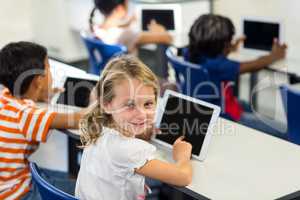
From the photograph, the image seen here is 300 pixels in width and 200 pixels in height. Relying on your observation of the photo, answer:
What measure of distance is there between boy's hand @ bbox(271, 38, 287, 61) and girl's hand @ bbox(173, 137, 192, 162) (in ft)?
5.46

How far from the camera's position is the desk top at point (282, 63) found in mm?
3826

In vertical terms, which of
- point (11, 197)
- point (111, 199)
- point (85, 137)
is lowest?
point (11, 197)

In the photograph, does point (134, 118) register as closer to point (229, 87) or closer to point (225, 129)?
point (225, 129)

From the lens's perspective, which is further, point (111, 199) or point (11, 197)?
point (11, 197)

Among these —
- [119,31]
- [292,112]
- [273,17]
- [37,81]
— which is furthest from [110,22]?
[292,112]

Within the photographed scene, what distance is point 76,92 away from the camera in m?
2.93

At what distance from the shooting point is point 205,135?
2.32 meters

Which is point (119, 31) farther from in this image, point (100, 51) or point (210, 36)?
point (210, 36)

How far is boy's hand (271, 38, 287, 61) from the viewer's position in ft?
12.6

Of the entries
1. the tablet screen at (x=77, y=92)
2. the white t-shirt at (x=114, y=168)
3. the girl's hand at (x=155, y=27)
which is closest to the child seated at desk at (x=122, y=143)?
the white t-shirt at (x=114, y=168)

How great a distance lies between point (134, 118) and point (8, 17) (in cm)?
389

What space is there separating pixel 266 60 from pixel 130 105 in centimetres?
188

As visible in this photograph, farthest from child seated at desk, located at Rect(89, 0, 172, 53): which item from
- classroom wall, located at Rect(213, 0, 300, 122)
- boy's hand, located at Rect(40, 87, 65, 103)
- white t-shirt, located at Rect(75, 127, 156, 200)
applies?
white t-shirt, located at Rect(75, 127, 156, 200)

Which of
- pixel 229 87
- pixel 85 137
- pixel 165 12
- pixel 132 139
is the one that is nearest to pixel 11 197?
pixel 85 137
